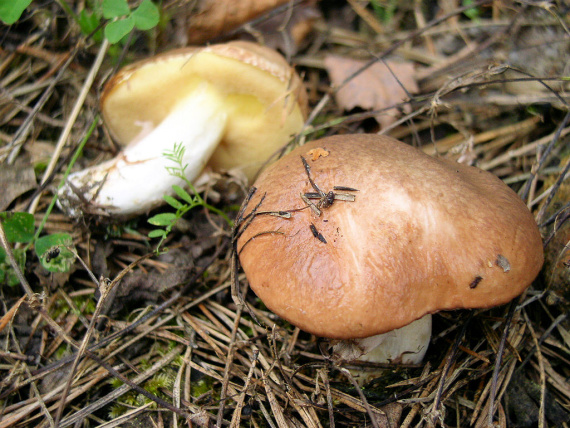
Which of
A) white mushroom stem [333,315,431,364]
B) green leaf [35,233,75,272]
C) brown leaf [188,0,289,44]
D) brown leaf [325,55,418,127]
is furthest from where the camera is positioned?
brown leaf [188,0,289,44]

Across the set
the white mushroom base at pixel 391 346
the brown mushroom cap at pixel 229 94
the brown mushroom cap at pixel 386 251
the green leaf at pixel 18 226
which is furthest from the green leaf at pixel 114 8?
the white mushroom base at pixel 391 346

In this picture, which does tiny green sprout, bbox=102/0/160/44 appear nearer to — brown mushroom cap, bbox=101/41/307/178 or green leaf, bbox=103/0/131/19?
green leaf, bbox=103/0/131/19

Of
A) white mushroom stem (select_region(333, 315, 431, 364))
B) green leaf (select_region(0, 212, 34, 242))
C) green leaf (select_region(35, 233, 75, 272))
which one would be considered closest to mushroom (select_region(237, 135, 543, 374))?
white mushroom stem (select_region(333, 315, 431, 364))

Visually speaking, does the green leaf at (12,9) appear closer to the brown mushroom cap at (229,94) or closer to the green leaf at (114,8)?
the green leaf at (114,8)

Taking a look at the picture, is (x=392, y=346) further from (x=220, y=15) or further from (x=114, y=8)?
(x=220, y=15)

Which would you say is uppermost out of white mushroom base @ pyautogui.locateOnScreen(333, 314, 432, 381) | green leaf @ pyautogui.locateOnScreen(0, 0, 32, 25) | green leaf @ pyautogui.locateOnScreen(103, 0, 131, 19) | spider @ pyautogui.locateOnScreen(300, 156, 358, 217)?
green leaf @ pyautogui.locateOnScreen(0, 0, 32, 25)

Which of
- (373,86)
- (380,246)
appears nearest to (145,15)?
(373,86)

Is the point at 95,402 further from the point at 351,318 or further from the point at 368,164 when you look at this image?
the point at 368,164
